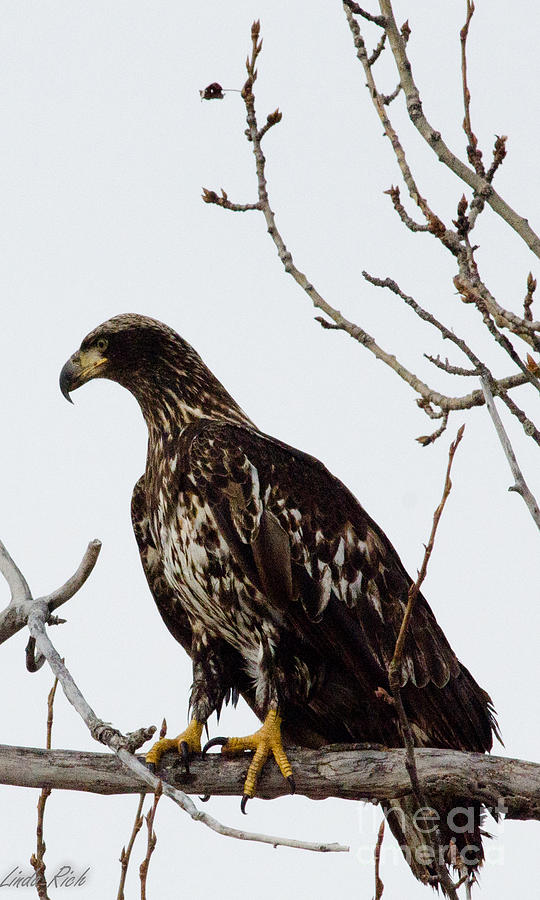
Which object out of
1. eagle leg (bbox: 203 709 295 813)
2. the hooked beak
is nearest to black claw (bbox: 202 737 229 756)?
eagle leg (bbox: 203 709 295 813)

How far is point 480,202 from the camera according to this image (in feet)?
11.4

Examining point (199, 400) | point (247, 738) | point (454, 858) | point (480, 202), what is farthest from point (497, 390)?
point (199, 400)

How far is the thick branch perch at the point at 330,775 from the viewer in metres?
4.02

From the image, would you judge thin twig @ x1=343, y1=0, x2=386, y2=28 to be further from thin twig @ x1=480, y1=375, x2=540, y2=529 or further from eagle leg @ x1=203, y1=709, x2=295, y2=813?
eagle leg @ x1=203, y1=709, x2=295, y2=813

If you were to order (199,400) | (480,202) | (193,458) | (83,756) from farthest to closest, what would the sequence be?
(199,400)
(193,458)
(83,756)
(480,202)

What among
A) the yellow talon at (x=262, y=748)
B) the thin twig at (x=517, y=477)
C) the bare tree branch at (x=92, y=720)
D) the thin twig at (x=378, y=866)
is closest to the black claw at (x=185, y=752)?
the yellow talon at (x=262, y=748)

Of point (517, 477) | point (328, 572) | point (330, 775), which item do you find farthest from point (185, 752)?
point (517, 477)

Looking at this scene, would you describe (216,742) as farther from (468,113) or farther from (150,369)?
(468,113)

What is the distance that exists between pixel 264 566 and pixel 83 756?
1065mm

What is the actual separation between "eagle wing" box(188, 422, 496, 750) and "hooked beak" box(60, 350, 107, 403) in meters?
0.75

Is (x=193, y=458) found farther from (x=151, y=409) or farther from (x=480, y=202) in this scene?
(x=480, y=202)

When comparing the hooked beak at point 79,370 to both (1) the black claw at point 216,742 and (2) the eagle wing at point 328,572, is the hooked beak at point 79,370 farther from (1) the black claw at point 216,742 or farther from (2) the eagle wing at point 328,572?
(1) the black claw at point 216,742

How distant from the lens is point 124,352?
5602 millimetres

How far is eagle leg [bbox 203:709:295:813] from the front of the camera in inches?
177
